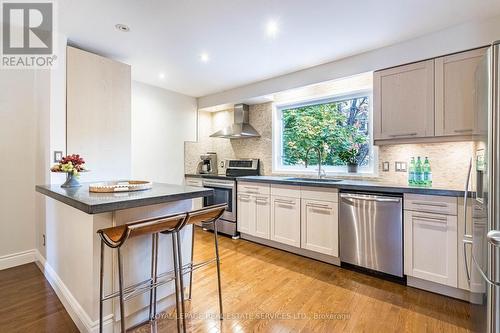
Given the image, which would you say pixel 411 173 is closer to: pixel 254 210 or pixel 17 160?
pixel 254 210

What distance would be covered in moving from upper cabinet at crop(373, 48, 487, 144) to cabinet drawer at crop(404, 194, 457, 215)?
0.61 m

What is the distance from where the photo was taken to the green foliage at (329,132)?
3.19 meters

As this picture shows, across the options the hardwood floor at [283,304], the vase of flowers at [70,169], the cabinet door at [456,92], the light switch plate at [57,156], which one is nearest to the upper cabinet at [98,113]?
the light switch plate at [57,156]

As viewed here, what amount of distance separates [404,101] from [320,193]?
4.24ft

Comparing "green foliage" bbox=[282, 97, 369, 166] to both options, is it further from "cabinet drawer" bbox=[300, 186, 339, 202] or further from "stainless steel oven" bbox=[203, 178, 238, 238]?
"stainless steel oven" bbox=[203, 178, 238, 238]

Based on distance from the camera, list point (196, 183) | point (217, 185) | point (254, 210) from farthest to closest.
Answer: point (196, 183)
point (217, 185)
point (254, 210)

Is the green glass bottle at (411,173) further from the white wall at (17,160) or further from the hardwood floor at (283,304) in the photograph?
the white wall at (17,160)

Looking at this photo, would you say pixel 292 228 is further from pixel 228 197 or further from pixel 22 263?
pixel 22 263

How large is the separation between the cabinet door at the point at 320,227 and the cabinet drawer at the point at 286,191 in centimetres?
14

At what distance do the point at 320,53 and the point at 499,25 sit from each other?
4.92 ft

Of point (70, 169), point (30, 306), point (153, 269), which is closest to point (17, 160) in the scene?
point (70, 169)

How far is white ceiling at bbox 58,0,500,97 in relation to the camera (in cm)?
194

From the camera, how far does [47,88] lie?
7.85 ft

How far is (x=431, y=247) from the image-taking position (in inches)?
83.9
